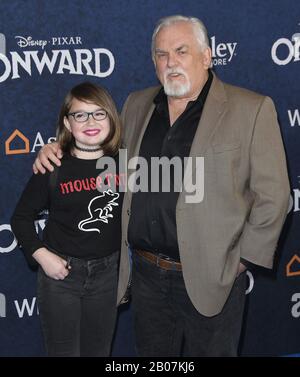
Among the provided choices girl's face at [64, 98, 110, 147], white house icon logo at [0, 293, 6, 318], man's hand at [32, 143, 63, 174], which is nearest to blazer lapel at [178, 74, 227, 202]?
girl's face at [64, 98, 110, 147]

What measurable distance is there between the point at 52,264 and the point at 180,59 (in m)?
1.03

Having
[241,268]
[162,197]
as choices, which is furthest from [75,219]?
[241,268]

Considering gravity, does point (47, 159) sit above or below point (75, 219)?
above

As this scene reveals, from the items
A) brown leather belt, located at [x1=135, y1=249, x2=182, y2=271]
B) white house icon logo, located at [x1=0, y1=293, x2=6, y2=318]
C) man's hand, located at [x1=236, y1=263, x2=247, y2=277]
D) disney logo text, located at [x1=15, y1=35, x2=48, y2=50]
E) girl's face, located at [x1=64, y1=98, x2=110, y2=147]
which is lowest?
white house icon logo, located at [x1=0, y1=293, x2=6, y2=318]

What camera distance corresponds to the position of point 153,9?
3248 mm

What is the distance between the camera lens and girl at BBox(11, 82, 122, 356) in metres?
2.61

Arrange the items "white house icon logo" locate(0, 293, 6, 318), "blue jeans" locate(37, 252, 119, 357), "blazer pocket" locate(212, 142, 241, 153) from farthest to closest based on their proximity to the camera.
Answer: "white house icon logo" locate(0, 293, 6, 318), "blue jeans" locate(37, 252, 119, 357), "blazer pocket" locate(212, 142, 241, 153)

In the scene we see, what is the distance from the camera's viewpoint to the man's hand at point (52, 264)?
102 inches

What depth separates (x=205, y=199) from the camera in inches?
101

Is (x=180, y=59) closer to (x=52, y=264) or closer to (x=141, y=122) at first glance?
(x=141, y=122)

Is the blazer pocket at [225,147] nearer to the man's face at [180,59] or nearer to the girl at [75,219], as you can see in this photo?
the man's face at [180,59]

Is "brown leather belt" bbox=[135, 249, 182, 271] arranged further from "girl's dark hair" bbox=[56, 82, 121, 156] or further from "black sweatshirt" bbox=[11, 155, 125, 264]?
"girl's dark hair" bbox=[56, 82, 121, 156]

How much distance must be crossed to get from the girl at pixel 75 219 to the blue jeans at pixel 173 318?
190mm

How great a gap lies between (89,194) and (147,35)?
1099mm
